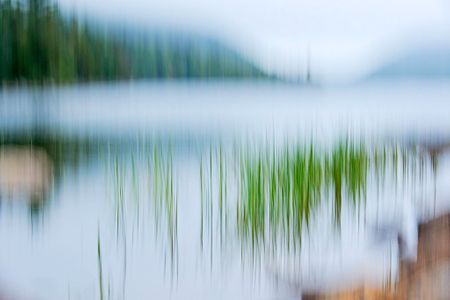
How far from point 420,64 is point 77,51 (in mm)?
677

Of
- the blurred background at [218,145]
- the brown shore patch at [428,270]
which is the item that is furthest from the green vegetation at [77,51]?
the brown shore patch at [428,270]

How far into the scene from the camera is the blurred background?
1.10m

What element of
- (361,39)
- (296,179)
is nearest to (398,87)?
(361,39)

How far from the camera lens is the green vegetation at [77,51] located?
1098 millimetres

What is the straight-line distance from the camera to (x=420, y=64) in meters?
1.16

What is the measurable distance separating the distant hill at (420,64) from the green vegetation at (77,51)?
0.26m

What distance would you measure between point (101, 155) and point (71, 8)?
0.94ft

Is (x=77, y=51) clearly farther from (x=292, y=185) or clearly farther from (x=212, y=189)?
(x=292, y=185)

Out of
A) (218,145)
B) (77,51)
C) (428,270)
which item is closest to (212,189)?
(218,145)

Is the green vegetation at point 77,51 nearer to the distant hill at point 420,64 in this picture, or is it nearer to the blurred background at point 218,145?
the blurred background at point 218,145

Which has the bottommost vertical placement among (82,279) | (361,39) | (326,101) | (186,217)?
(82,279)

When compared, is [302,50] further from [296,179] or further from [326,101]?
[296,179]

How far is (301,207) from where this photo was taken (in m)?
1.17

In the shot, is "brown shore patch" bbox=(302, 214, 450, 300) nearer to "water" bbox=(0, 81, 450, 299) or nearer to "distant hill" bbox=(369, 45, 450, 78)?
"water" bbox=(0, 81, 450, 299)
